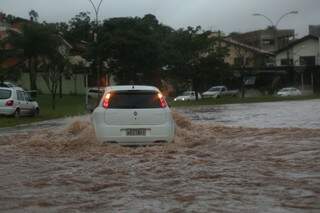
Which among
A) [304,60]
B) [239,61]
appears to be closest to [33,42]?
[239,61]

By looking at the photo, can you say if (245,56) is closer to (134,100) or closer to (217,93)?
(217,93)

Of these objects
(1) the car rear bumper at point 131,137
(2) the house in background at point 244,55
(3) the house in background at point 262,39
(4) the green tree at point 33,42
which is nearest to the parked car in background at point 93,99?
(1) the car rear bumper at point 131,137

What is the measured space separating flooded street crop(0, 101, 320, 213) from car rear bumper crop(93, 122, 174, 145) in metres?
0.18

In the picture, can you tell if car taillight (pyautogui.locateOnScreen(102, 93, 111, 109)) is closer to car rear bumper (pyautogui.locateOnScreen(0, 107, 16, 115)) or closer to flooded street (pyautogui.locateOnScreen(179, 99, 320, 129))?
flooded street (pyautogui.locateOnScreen(179, 99, 320, 129))

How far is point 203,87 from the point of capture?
8975 centimetres

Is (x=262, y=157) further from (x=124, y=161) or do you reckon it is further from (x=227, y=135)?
(x=227, y=135)

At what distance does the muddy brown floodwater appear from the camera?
32.0 ft

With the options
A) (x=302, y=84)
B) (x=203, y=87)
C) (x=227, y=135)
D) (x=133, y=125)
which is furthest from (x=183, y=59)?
(x=133, y=125)

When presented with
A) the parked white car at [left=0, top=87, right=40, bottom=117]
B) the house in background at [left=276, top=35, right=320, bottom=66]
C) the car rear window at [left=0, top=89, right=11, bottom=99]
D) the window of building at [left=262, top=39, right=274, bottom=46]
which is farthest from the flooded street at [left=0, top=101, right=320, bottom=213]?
the window of building at [left=262, top=39, right=274, bottom=46]

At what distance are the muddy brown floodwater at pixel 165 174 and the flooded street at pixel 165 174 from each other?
0.05 ft

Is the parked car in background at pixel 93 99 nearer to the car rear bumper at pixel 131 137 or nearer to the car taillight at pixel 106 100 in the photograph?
the car taillight at pixel 106 100

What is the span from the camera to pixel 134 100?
16797 mm

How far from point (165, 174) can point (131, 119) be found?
3.81 m

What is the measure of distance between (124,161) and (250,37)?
114 meters
